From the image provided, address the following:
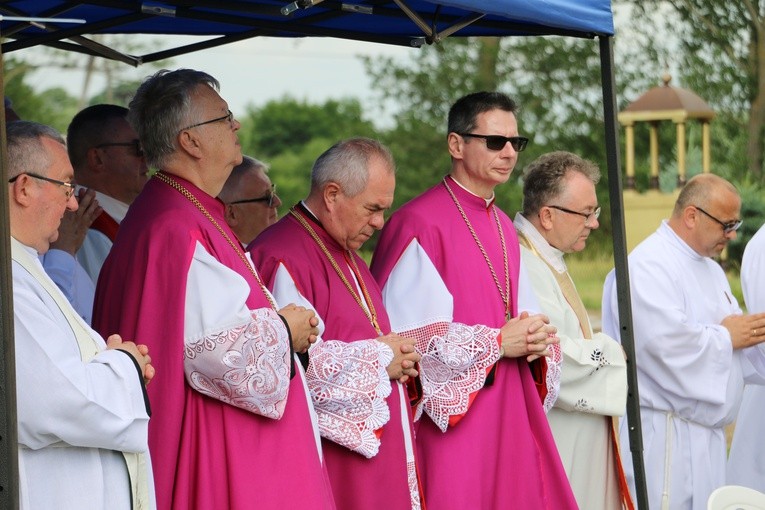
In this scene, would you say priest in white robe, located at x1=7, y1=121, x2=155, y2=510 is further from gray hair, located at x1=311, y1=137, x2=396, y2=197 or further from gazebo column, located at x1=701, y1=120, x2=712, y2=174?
gazebo column, located at x1=701, y1=120, x2=712, y2=174

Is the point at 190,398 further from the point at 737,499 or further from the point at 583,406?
the point at 583,406

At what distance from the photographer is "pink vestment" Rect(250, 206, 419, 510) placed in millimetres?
4508

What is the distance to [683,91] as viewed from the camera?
18.7 metres

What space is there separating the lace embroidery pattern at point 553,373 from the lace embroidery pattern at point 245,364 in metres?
1.61

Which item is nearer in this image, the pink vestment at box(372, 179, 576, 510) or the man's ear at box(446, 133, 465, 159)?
the pink vestment at box(372, 179, 576, 510)

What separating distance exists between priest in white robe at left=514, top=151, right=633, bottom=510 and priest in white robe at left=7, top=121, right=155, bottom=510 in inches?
93.9

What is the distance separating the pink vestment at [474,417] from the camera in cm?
501

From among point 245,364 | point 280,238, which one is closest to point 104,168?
point 280,238

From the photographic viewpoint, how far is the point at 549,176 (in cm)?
558

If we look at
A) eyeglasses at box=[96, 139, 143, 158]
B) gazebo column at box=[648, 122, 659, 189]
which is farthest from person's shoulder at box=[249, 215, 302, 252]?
gazebo column at box=[648, 122, 659, 189]

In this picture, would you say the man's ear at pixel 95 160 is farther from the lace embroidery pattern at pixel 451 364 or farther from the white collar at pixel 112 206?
the lace embroidery pattern at pixel 451 364

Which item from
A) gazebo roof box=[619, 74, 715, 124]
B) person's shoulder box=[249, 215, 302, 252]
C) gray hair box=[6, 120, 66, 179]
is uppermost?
gazebo roof box=[619, 74, 715, 124]

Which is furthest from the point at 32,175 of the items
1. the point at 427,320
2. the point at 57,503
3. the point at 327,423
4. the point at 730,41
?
the point at 730,41

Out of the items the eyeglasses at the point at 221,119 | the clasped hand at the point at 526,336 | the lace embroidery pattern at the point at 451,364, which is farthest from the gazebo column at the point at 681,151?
the eyeglasses at the point at 221,119
